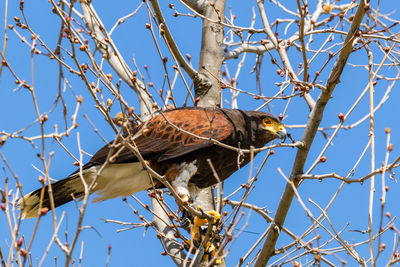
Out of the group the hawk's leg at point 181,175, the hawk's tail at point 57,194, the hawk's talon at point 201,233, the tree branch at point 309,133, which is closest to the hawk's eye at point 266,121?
the hawk's leg at point 181,175

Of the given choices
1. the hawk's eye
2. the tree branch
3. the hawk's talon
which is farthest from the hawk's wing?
the tree branch

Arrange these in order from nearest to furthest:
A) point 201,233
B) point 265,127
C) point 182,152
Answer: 1. point 201,233
2. point 182,152
3. point 265,127

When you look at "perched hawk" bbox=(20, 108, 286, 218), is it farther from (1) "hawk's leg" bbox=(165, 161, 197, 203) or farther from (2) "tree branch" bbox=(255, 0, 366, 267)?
(2) "tree branch" bbox=(255, 0, 366, 267)

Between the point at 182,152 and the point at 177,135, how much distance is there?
0.18 metres

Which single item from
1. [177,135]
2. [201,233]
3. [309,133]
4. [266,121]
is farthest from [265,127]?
[309,133]

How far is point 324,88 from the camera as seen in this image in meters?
3.75

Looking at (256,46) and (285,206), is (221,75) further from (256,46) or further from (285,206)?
(285,206)

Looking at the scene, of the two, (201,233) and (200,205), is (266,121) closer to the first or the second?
(200,205)

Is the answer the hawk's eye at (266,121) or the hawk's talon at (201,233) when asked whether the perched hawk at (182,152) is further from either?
the hawk's talon at (201,233)

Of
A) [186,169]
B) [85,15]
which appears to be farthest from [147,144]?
[85,15]

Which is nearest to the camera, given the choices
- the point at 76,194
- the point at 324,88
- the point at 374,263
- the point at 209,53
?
the point at 374,263

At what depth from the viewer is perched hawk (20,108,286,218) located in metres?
5.11

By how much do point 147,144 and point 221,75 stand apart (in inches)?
41.7

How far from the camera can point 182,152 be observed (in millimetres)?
5102
